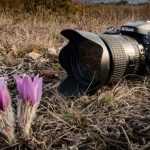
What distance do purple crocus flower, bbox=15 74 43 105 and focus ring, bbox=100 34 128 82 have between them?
65cm

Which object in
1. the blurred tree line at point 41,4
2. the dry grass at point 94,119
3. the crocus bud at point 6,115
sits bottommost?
the blurred tree line at point 41,4

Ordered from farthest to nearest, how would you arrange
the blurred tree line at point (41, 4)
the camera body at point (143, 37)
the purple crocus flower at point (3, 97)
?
the blurred tree line at point (41, 4) < the camera body at point (143, 37) < the purple crocus flower at point (3, 97)

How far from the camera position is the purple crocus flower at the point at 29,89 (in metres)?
2.11

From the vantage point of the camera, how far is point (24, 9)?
522 inches

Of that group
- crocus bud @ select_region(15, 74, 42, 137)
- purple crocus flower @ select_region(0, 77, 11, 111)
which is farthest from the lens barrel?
purple crocus flower @ select_region(0, 77, 11, 111)

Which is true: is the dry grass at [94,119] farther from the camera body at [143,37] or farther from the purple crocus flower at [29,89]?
the purple crocus flower at [29,89]

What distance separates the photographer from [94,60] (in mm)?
2803

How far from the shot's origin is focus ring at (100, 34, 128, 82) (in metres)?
2.71

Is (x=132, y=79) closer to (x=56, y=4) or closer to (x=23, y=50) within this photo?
(x=23, y=50)

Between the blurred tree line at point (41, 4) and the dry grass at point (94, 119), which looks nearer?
the dry grass at point (94, 119)

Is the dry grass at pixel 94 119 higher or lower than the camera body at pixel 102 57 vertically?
lower

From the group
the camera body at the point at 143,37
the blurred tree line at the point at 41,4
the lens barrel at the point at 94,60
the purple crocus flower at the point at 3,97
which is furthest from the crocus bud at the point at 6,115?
the blurred tree line at the point at 41,4

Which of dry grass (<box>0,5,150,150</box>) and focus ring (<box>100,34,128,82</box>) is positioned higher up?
focus ring (<box>100,34,128,82</box>)

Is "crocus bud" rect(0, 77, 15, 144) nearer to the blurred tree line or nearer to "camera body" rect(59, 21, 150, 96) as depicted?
"camera body" rect(59, 21, 150, 96)
